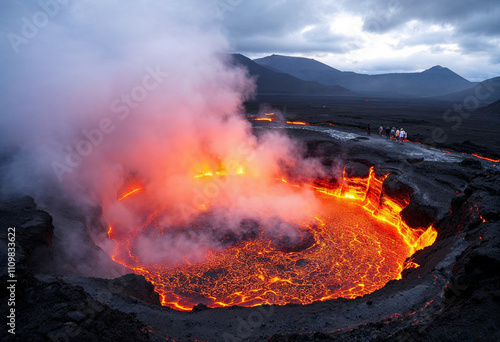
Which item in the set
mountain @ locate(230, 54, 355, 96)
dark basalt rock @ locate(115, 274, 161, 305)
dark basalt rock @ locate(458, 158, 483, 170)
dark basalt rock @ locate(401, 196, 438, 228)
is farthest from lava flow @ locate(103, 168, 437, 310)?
mountain @ locate(230, 54, 355, 96)

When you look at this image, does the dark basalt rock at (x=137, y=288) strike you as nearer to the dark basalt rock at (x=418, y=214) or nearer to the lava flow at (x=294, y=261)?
the lava flow at (x=294, y=261)

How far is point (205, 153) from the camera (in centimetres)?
1873

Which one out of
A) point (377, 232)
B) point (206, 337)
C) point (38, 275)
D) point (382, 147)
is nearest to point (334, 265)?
point (377, 232)

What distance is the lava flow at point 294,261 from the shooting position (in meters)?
8.48

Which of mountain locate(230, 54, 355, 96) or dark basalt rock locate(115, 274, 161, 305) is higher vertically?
mountain locate(230, 54, 355, 96)

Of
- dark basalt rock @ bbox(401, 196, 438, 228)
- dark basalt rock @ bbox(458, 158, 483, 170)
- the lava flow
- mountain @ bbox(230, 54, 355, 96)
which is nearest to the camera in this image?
the lava flow

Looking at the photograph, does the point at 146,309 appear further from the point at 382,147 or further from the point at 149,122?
the point at 382,147

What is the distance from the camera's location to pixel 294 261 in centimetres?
1011

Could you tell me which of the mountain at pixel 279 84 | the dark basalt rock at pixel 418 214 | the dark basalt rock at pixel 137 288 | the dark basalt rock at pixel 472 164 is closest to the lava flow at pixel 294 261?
the dark basalt rock at pixel 418 214

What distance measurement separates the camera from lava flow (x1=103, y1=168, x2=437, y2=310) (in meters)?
8.48

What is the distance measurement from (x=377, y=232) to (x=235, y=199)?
7086 mm

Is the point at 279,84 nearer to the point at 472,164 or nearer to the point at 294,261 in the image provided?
the point at 472,164

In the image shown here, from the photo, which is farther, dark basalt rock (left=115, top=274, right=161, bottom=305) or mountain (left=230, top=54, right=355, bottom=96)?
mountain (left=230, top=54, right=355, bottom=96)

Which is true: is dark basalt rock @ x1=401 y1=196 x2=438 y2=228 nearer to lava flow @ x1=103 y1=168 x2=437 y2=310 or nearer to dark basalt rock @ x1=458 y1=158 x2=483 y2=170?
lava flow @ x1=103 y1=168 x2=437 y2=310
